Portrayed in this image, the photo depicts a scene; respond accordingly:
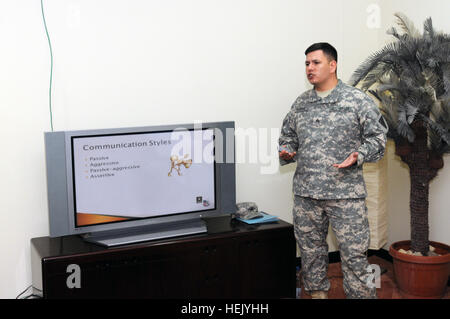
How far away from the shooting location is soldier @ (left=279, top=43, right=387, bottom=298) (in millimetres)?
3158

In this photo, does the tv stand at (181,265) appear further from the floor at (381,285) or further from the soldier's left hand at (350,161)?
the soldier's left hand at (350,161)

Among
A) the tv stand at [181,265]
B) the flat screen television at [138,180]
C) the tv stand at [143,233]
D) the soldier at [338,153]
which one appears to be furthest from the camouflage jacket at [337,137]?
the tv stand at [143,233]

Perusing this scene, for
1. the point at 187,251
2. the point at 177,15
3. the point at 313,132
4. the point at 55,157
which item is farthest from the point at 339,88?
the point at 55,157

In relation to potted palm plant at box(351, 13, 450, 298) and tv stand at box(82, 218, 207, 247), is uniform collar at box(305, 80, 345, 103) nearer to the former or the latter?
potted palm plant at box(351, 13, 450, 298)

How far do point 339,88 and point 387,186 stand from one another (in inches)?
46.6

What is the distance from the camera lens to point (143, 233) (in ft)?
10.1

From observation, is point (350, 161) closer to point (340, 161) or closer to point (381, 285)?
point (340, 161)

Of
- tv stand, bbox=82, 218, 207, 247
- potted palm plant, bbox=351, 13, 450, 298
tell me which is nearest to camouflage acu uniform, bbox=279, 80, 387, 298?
potted palm plant, bbox=351, 13, 450, 298

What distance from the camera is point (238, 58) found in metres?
3.60

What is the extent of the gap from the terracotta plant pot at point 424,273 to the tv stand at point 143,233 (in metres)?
1.35

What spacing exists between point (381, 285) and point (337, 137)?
118cm

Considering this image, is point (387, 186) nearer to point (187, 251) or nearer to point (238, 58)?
point (238, 58)

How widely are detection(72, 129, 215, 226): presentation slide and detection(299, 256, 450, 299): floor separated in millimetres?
1037

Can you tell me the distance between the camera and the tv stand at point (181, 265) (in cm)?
281
